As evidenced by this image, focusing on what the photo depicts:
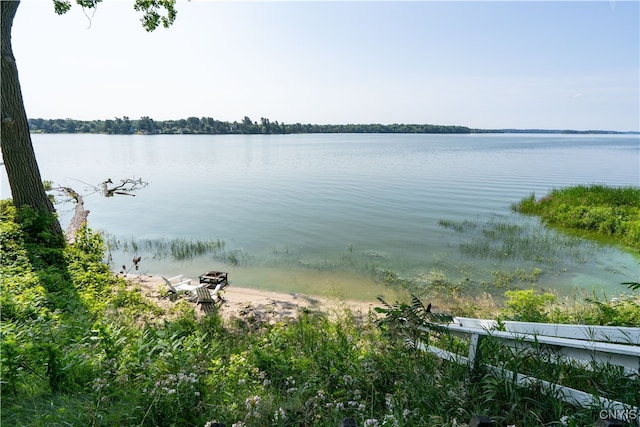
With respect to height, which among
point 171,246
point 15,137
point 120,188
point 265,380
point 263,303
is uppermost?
point 15,137

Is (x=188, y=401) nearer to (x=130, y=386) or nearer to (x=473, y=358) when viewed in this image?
(x=130, y=386)

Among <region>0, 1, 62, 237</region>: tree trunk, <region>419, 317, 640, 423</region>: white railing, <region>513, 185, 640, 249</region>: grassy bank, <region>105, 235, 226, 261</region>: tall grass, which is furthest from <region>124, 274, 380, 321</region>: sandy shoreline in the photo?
<region>513, 185, 640, 249</region>: grassy bank

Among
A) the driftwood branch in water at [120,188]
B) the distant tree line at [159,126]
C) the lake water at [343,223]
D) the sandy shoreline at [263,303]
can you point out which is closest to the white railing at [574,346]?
the sandy shoreline at [263,303]

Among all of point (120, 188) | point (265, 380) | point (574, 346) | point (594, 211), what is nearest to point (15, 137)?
point (265, 380)

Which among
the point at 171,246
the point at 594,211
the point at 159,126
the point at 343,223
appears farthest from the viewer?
the point at 159,126

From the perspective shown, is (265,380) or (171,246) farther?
(171,246)

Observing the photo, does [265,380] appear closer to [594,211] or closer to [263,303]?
[263,303]

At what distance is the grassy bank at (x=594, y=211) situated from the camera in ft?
51.2

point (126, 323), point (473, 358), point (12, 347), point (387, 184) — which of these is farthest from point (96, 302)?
point (387, 184)

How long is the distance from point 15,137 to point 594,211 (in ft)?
80.9

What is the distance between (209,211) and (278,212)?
4731mm

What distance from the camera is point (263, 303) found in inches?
376

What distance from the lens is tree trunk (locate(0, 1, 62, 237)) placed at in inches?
309

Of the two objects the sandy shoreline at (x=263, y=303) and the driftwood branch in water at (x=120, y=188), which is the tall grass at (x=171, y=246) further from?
the driftwood branch in water at (x=120, y=188)
